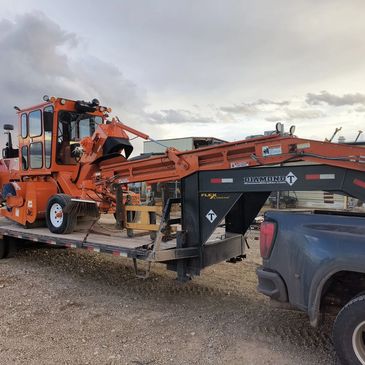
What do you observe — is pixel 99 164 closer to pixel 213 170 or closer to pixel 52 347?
pixel 213 170

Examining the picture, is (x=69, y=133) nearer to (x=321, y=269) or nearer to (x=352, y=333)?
(x=321, y=269)

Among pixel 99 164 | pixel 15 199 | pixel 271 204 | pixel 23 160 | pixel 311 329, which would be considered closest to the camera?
pixel 311 329

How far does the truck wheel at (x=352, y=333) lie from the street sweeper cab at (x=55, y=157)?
5144 mm

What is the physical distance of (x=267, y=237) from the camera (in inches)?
162

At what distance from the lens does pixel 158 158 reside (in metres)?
6.27

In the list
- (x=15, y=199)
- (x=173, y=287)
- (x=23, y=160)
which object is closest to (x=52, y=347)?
(x=173, y=287)

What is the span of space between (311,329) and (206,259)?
1.68m

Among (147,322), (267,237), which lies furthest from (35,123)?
(267,237)

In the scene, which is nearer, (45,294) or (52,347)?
(52,347)

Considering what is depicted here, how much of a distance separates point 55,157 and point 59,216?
159cm

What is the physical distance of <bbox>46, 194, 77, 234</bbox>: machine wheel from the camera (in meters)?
7.68

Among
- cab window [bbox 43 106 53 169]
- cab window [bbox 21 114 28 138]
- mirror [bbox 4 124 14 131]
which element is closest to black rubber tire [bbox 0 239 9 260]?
cab window [bbox 43 106 53 169]

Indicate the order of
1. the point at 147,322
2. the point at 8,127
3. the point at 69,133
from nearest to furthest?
the point at 147,322
the point at 69,133
the point at 8,127

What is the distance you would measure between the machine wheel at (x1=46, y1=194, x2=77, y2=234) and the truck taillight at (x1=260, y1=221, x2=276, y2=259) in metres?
4.61
